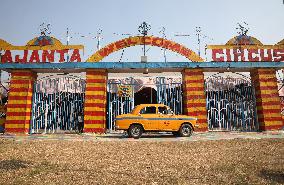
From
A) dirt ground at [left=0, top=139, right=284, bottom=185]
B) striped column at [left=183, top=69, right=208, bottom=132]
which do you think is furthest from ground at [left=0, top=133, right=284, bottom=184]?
striped column at [left=183, top=69, right=208, bottom=132]

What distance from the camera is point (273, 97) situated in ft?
52.7

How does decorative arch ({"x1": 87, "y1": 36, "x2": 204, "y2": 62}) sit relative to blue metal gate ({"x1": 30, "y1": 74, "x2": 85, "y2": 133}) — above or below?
above

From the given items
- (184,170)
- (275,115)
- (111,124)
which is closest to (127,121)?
(111,124)

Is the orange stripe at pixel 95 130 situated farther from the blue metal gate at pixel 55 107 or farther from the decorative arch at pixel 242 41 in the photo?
the decorative arch at pixel 242 41

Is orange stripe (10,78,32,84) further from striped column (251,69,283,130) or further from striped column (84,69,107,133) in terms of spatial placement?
striped column (251,69,283,130)

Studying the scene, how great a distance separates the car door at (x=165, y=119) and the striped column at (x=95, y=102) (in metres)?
4.34

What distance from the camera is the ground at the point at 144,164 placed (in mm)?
5512

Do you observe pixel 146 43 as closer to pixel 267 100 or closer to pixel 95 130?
pixel 95 130

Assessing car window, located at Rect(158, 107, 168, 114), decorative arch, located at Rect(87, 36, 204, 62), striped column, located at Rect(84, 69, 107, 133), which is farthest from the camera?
decorative arch, located at Rect(87, 36, 204, 62)

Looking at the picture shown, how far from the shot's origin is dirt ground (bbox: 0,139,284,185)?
5512 mm

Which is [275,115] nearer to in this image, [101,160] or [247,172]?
[247,172]

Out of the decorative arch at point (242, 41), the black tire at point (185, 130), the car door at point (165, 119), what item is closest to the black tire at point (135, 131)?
the car door at point (165, 119)

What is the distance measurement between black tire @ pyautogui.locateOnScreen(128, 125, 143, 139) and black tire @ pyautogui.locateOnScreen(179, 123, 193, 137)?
87.7 inches

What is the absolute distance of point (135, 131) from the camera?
41.8ft
